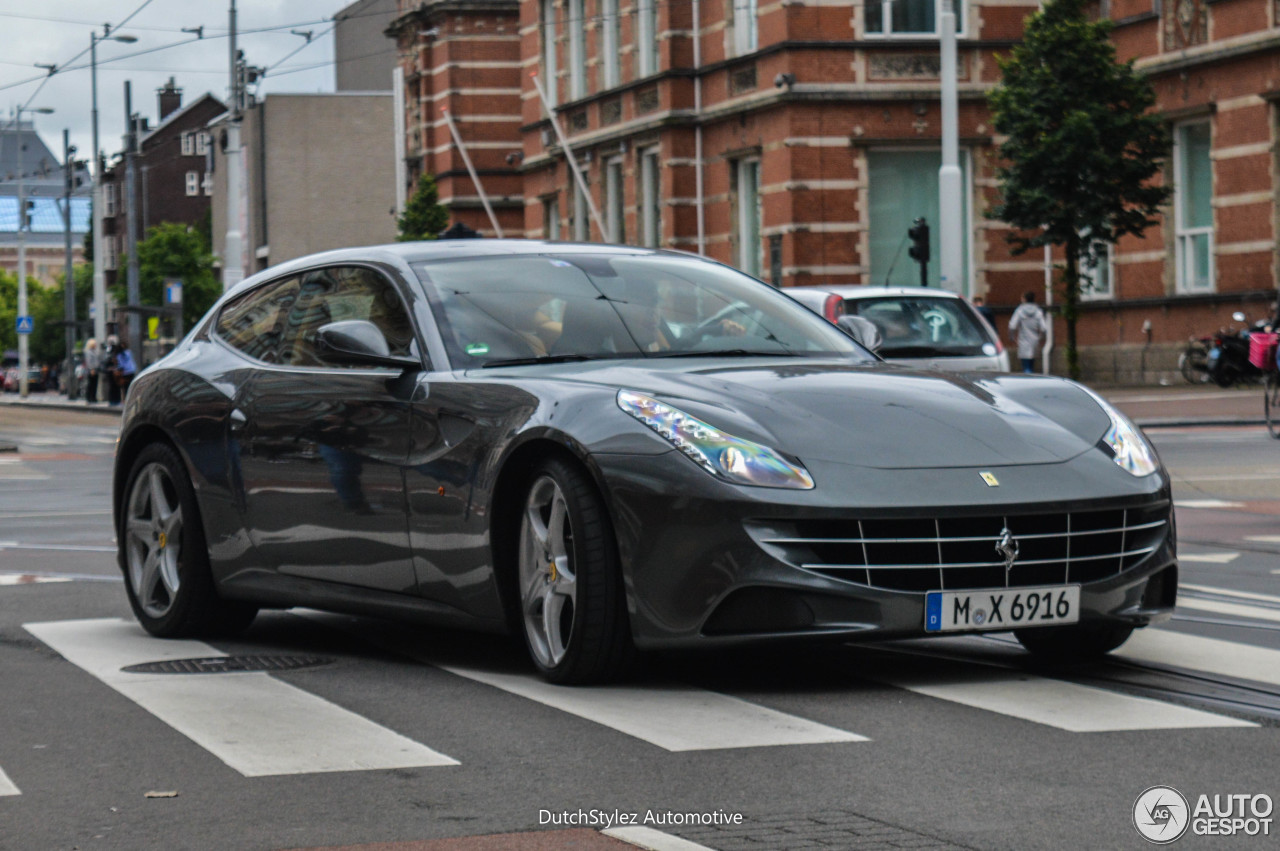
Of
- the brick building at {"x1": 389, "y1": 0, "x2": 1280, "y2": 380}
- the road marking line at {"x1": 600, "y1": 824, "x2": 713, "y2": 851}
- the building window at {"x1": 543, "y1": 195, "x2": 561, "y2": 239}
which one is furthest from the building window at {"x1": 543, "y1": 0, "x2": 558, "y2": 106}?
the road marking line at {"x1": 600, "y1": 824, "x2": 713, "y2": 851}

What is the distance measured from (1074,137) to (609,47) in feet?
57.1

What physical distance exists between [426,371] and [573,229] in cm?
4333

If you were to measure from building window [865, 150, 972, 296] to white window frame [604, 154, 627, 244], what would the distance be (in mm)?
8496

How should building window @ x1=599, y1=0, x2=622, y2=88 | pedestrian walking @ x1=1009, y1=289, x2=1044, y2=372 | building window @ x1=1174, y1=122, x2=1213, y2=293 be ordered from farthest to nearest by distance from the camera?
building window @ x1=599, y1=0, x2=622, y2=88 → building window @ x1=1174, y1=122, x2=1213, y2=293 → pedestrian walking @ x1=1009, y1=289, x2=1044, y2=372

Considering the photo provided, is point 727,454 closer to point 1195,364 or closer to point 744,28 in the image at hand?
point 1195,364

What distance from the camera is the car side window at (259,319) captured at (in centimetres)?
831

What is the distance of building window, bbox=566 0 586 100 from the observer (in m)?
49.8

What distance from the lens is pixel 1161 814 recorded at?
4.65 metres

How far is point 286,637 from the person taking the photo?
27.6 ft

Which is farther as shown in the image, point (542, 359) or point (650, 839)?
point (542, 359)

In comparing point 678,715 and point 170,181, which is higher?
point 170,181

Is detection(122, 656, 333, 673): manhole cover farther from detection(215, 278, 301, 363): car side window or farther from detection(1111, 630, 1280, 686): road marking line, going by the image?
detection(1111, 630, 1280, 686): road marking line

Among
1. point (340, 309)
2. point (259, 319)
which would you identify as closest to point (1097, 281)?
point (259, 319)

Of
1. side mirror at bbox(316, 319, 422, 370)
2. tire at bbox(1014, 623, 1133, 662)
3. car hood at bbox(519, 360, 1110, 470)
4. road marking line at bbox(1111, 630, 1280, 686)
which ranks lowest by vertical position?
road marking line at bbox(1111, 630, 1280, 686)
